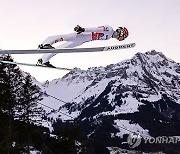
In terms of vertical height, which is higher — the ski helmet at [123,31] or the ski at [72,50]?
the ski helmet at [123,31]

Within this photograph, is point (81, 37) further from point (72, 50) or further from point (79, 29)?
point (72, 50)

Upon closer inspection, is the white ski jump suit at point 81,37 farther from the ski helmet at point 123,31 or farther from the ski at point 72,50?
the ski at point 72,50

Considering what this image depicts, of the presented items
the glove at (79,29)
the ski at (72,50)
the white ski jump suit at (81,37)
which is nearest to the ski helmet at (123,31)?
the white ski jump suit at (81,37)

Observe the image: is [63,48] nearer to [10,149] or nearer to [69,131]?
[10,149]

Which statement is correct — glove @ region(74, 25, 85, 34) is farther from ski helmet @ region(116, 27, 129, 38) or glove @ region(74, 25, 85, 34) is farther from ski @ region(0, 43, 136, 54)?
ski helmet @ region(116, 27, 129, 38)

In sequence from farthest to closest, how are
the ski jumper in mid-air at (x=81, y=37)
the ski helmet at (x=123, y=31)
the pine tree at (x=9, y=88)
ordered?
1. the pine tree at (x=9, y=88)
2. the ski helmet at (x=123, y=31)
3. the ski jumper in mid-air at (x=81, y=37)

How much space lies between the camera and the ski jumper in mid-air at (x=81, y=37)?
11242 millimetres

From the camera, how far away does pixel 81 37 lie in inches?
480

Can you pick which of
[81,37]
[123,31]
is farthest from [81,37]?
[123,31]

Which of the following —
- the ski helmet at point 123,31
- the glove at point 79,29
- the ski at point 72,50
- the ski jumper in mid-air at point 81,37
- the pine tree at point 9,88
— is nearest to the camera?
the ski at point 72,50

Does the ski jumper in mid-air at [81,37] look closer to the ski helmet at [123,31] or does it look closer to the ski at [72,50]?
the ski helmet at [123,31]

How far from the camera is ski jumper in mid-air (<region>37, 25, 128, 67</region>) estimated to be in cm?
1124

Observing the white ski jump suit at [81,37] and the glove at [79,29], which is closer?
the white ski jump suit at [81,37]

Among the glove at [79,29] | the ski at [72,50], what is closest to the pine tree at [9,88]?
the ski at [72,50]
